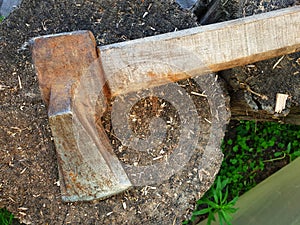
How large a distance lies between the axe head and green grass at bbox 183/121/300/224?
4.52 feet

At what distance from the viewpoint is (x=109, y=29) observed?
1.58 meters

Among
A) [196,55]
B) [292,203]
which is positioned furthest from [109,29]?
[292,203]

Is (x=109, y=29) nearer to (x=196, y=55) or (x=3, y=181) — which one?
(x=196, y=55)

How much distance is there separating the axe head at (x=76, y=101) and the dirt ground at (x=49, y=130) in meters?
0.15

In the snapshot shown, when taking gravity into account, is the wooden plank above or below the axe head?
above

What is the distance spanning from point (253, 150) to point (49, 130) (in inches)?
61.6

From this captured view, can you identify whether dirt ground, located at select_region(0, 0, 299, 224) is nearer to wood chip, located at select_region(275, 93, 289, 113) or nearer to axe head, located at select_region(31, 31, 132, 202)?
axe head, located at select_region(31, 31, 132, 202)

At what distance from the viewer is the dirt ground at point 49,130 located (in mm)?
1521

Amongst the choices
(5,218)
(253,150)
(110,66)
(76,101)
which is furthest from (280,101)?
(5,218)

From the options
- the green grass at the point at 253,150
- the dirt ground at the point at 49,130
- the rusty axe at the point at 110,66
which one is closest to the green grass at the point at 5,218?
the dirt ground at the point at 49,130

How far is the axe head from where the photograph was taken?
1296 millimetres

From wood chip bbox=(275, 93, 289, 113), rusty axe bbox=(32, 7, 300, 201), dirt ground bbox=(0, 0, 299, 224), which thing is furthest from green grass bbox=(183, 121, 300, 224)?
rusty axe bbox=(32, 7, 300, 201)

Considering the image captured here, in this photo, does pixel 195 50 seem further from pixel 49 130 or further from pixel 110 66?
pixel 49 130

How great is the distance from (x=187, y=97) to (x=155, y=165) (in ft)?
0.92
